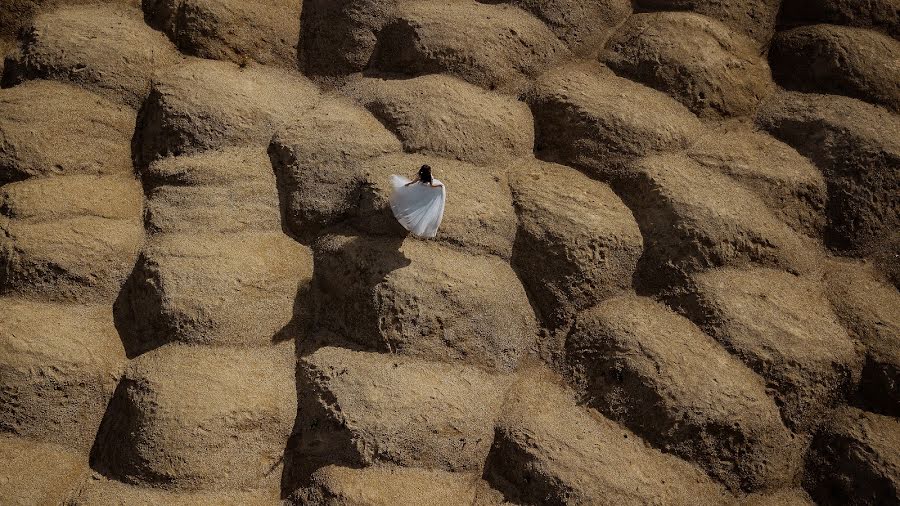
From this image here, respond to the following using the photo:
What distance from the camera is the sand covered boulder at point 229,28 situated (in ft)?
9.11

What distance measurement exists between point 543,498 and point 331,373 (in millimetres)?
725

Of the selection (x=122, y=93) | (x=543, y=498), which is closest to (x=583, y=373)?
(x=543, y=498)

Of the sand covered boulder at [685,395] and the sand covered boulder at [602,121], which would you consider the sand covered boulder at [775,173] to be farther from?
the sand covered boulder at [685,395]

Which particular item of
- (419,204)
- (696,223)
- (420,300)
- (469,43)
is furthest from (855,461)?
(469,43)

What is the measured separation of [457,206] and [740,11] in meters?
1.37

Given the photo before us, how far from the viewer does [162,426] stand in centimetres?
224

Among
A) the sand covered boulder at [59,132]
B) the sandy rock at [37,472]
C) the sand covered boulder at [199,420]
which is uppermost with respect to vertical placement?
the sand covered boulder at [59,132]

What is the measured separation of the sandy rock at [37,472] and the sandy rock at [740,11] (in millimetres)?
2467

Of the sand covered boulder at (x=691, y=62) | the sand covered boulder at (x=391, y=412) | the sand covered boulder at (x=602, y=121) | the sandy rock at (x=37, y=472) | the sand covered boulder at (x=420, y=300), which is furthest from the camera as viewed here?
the sand covered boulder at (x=691, y=62)

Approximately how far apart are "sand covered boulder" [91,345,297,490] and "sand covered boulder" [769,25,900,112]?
2.12m

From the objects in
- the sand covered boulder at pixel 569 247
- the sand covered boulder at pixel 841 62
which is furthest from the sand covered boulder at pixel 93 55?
the sand covered boulder at pixel 841 62

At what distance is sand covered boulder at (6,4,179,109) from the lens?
2621 mm

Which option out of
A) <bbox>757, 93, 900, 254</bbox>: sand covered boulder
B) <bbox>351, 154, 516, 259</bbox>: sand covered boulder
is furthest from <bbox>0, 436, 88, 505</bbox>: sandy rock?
<bbox>757, 93, 900, 254</bbox>: sand covered boulder

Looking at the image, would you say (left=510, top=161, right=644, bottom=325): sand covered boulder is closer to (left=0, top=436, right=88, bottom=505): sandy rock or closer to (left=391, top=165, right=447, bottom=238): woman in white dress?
(left=391, top=165, right=447, bottom=238): woman in white dress
